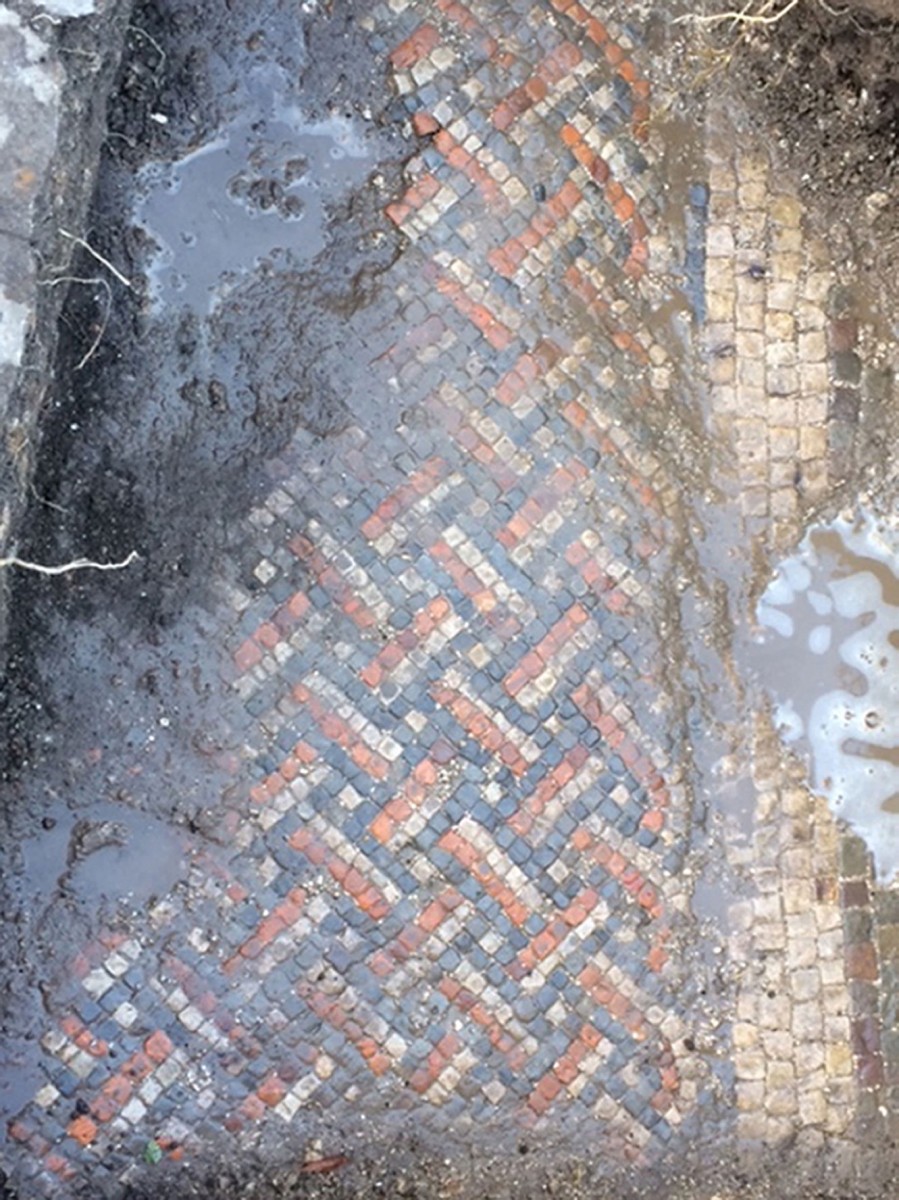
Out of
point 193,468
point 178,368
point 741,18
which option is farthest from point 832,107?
point 193,468

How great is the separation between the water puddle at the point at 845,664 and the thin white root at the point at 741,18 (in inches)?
95.4

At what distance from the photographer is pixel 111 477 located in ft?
20.8

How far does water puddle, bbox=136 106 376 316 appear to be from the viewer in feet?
21.2

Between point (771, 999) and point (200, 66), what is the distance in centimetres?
525

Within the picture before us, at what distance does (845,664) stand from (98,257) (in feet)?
13.4

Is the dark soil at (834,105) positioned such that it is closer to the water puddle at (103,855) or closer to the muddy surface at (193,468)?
the muddy surface at (193,468)

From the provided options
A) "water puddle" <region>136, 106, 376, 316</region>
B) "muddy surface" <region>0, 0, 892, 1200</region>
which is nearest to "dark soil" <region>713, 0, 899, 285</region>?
"muddy surface" <region>0, 0, 892, 1200</region>

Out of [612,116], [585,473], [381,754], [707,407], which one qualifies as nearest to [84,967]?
[381,754]

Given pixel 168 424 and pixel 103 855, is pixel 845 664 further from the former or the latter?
pixel 103 855

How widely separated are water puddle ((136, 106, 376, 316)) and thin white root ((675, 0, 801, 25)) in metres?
1.71

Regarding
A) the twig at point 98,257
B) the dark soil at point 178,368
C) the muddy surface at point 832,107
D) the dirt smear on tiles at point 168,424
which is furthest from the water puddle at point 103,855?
the muddy surface at point 832,107

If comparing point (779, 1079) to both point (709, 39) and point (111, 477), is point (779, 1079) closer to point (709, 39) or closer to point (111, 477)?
point (111, 477)

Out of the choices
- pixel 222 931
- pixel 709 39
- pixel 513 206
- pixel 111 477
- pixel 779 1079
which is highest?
pixel 709 39

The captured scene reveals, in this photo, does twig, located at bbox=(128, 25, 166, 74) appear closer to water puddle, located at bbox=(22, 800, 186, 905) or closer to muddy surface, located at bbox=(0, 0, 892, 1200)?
muddy surface, located at bbox=(0, 0, 892, 1200)
